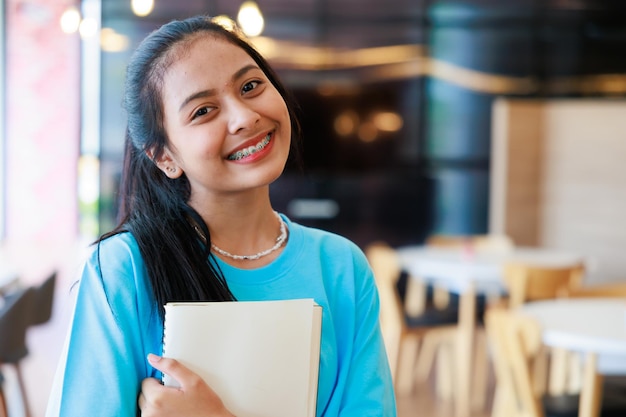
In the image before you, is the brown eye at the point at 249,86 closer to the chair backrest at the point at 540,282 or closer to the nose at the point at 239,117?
the nose at the point at 239,117

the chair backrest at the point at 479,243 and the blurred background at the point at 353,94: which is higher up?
the blurred background at the point at 353,94

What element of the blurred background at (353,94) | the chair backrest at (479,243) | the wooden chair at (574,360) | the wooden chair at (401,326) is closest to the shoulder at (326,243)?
the wooden chair at (574,360)

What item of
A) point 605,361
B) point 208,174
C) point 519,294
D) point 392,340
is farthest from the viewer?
Answer: point 392,340

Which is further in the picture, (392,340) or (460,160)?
(460,160)

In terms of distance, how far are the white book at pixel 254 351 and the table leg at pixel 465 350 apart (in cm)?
348

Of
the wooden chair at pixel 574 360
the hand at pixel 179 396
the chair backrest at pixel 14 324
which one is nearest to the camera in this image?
the hand at pixel 179 396

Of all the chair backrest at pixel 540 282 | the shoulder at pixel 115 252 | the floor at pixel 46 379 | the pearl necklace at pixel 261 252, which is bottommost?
the floor at pixel 46 379

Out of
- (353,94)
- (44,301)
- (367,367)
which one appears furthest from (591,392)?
(353,94)

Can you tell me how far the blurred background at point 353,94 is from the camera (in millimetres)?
6895

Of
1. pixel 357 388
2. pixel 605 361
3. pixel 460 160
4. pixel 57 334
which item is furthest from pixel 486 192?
pixel 357 388

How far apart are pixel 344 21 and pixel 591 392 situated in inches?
197

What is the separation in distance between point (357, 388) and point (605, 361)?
6.57 ft

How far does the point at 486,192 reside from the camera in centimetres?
711

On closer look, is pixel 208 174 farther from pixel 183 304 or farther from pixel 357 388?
pixel 357 388
